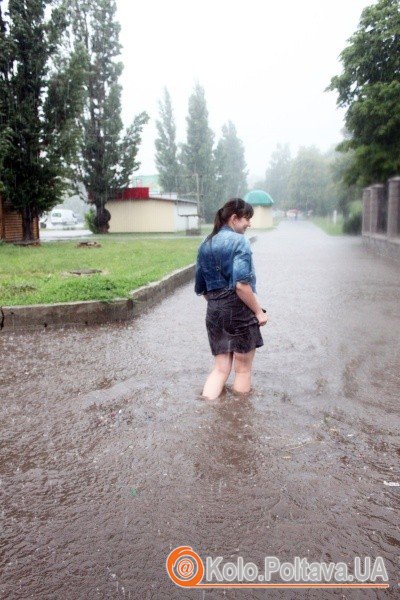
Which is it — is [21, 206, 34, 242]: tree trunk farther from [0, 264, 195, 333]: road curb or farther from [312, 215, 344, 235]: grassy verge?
[312, 215, 344, 235]: grassy verge

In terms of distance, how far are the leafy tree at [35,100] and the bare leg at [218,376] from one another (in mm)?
16708

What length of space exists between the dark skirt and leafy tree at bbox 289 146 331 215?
232 feet

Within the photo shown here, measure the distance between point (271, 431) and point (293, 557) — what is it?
1.29m

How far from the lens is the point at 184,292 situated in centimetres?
1003

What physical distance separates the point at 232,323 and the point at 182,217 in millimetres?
37082

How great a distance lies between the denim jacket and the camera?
3699mm

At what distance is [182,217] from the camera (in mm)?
40344

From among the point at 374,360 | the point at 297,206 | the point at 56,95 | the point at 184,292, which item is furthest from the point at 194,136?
the point at 374,360

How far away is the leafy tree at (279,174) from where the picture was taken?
109000mm

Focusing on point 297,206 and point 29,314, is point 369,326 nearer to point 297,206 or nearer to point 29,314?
point 29,314

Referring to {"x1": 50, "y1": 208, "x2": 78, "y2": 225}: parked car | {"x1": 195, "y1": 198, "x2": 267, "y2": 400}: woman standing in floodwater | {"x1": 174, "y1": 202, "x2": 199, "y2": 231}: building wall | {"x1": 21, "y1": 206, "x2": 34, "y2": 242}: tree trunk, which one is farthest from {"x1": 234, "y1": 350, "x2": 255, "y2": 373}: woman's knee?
{"x1": 50, "y1": 208, "x2": 78, "y2": 225}: parked car

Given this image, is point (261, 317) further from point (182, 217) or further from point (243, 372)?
point (182, 217)

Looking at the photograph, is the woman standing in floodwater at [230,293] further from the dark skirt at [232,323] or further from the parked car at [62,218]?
the parked car at [62,218]

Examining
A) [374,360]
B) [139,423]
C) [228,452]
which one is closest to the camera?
[228,452]
